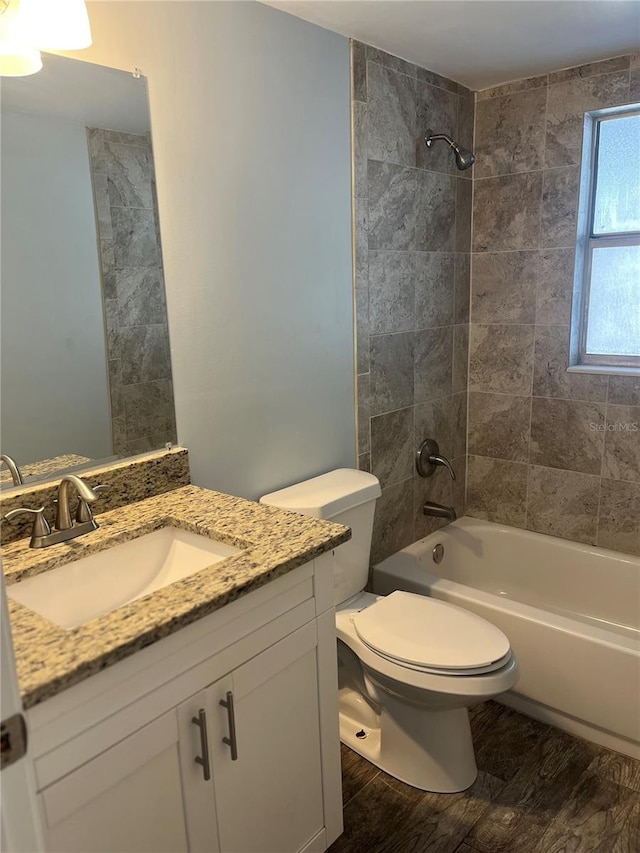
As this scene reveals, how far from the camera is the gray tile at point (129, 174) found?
1.58m

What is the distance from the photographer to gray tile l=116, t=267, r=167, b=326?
1.64 m

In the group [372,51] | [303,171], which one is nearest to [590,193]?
[372,51]

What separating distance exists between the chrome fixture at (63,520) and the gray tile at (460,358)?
1.88 meters

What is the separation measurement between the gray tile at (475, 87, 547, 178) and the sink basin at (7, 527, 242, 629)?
2.14m

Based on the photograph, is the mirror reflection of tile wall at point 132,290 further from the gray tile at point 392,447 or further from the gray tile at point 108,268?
the gray tile at point 392,447

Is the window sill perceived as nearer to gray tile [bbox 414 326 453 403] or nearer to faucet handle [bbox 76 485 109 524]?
gray tile [bbox 414 326 453 403]

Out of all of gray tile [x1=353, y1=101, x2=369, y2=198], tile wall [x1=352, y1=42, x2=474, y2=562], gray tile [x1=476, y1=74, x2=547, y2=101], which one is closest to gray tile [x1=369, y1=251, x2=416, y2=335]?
tile wall [x1=352, y1=42, x2=474, y2=562]

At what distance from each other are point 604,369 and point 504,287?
0.57 m

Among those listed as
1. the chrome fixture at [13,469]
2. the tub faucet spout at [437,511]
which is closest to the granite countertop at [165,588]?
the chrome fixture at [13,469]

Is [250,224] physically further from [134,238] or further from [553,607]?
[553,607]

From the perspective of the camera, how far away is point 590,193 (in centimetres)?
267

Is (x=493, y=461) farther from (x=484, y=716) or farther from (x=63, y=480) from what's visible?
(x=63, y=480)

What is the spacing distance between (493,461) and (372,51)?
1806 mm

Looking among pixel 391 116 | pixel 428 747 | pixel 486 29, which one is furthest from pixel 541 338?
pixel 428 747
